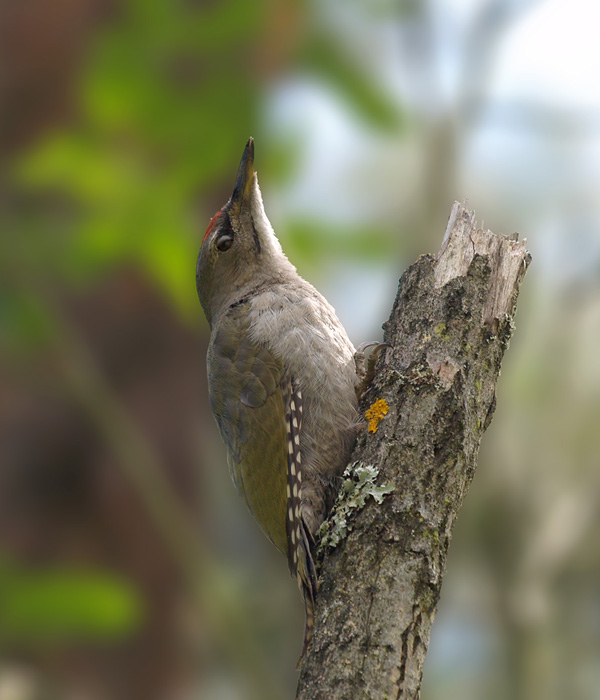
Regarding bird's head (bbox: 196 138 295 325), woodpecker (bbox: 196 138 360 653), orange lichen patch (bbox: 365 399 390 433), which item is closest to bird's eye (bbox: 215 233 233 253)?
bird's head (bbox: 196 138 295 325)

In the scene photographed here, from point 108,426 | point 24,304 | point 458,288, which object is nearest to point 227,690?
point 108,426

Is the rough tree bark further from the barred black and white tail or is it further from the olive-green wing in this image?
the olive-green wing

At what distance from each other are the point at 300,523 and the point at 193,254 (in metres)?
1.42

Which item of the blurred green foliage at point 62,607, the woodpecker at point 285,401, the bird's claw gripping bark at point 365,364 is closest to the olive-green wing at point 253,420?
the woodpecker at point 285,401

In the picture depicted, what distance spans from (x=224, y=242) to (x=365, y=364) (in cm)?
123

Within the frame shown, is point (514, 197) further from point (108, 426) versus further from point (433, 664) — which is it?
point (108, 426)

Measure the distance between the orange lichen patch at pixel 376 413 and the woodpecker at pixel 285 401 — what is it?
36cm

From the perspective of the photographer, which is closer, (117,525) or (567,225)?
(117,525)

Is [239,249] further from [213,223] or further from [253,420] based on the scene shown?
[253,420]

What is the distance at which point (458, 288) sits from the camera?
104 inches

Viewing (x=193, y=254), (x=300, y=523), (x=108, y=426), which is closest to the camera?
(x=300, y=523)

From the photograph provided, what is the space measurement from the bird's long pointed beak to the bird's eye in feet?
0.53

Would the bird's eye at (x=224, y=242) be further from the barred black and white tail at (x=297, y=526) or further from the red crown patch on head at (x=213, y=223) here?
the barred black and white tail at (x=297, y=526)

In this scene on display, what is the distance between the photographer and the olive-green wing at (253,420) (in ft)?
10.6
